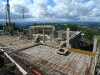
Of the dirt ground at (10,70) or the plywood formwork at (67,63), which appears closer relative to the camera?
the dirt ground at (10,70)

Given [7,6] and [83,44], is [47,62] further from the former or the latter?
[83,44]

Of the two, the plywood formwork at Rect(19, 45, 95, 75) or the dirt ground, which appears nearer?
the dirt ground

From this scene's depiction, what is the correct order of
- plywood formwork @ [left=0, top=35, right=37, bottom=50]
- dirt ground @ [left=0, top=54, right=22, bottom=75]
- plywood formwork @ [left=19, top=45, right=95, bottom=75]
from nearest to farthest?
dirt ground @ [left=0, top=54, right=22, bottom=75]
plywood formwork @ [left=19, top=45, right=95, bottom=75]
plywood formwork @ [left=0, top=35, right=37, bottom=50]

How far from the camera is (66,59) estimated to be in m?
9.85

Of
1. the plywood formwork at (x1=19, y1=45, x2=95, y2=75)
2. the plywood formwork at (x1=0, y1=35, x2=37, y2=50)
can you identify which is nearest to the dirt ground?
the plywood formwork at (x1=19, y1=45, x2=95, y2=75)

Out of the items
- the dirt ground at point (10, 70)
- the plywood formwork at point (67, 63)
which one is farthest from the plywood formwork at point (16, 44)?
the dirt ground at point (10, 70)

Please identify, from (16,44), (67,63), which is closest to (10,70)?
(67,63)

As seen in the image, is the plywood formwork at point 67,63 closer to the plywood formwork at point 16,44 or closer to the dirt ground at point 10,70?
the dirt ground at point 10,70

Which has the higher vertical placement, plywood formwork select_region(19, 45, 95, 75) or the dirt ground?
the dirt ground

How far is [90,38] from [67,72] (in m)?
34.6

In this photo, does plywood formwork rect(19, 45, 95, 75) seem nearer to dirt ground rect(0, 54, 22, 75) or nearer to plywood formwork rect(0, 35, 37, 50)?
dirt ground rect(0, 54, 22, 75)

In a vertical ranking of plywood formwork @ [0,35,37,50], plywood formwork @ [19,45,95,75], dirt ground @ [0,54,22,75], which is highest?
plywood formwork @ [0,35,37,50]

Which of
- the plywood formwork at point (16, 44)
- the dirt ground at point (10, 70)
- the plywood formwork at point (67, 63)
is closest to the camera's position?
the dirt ground at point (10, 70)

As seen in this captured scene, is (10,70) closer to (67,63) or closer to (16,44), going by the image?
(67,63)
